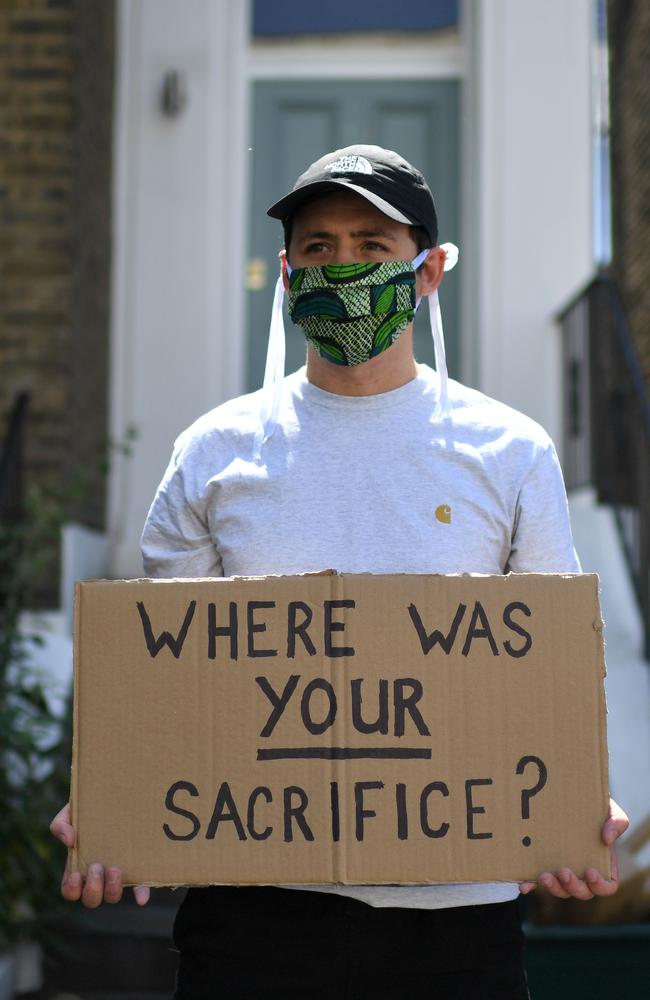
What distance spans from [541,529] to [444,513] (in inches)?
6.4

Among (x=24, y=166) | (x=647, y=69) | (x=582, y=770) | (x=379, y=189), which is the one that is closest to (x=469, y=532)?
(x=582, y=770)

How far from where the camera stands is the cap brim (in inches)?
84.1

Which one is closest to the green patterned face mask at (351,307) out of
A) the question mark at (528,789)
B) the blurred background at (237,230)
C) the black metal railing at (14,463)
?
the question mark at (528,789)

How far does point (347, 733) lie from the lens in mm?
1956

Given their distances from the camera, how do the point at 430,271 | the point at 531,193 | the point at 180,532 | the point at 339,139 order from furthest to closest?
the point at 339,139 → the point at 531,193 → the point at 430,271 → the point at 180,532

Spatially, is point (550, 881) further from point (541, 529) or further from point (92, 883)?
point (92, 883)

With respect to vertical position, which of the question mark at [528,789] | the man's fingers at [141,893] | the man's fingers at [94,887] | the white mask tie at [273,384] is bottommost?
the man's fingers at [141,893]

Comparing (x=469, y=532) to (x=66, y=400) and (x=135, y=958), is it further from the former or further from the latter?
(x=66, y=400)

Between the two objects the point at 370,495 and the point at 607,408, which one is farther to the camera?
the point at 607,408

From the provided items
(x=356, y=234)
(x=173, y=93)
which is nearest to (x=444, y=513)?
(x=356, y=234)

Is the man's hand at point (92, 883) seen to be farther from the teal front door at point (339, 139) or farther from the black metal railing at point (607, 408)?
the teal front door at point (339, 139)

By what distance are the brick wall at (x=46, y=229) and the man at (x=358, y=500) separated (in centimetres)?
356

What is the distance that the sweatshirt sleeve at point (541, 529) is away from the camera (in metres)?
2.15

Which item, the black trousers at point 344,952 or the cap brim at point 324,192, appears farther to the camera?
the cap brim at point 324,192
